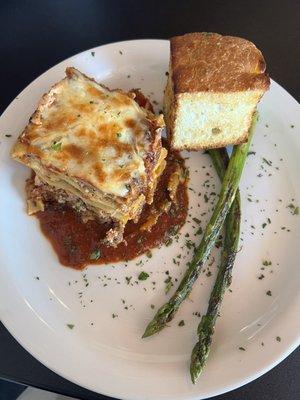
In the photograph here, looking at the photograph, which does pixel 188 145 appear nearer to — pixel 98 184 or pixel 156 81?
pixel 156 81

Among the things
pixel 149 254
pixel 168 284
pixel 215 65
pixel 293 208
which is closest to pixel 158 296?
pixel 168 284

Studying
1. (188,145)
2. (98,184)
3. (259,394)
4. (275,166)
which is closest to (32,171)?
(98,184)

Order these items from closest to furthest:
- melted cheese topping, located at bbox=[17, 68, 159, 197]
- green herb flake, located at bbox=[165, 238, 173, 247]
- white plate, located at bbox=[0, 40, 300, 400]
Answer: white plate, located at bbox=[0, 40, 300, 400], melted cheese topping, located at bbox=[17, 68, 159, 197], green herb flake, located at bbox=[165, 238, 173, 247]

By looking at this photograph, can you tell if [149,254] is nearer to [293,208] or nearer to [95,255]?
[95,255]

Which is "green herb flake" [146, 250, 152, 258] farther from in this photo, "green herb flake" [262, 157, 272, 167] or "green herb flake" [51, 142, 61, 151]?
"green herb flake" [262, 157, 272, 167]

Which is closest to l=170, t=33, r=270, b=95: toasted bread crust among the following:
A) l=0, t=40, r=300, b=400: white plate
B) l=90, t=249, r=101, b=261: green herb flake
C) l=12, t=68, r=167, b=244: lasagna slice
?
l=12, t=68, r=167, b=244: lasagna slice

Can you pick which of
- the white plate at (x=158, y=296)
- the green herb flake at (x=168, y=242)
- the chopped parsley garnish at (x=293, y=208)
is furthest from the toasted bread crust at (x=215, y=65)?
the green herb flake at (x=168, y=242)

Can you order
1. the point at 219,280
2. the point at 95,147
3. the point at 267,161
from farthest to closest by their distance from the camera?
the point at 267,161 < the point at 219,280 < the point at 95,147

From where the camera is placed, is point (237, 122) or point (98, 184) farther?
point (237, 122)
